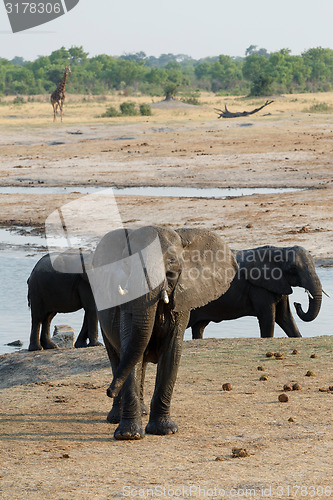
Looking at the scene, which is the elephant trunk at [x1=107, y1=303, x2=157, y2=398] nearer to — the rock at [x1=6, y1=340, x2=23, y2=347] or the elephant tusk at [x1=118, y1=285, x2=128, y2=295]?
the elephant tusk at [x1=118, y1=285, x2=128, y2=295]

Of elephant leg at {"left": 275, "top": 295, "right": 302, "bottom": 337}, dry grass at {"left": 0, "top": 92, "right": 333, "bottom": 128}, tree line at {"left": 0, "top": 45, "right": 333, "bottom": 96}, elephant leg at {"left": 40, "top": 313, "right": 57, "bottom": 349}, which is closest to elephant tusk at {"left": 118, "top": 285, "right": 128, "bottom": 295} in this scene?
elephant leg at {"left": 40, "top": 313, "right": 57, "bottom": 349}

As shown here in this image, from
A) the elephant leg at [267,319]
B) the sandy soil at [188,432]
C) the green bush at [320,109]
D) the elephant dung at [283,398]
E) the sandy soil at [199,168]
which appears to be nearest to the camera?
the sandy soil at [188,432]

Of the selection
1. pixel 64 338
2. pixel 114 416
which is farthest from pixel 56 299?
pixel 114 416

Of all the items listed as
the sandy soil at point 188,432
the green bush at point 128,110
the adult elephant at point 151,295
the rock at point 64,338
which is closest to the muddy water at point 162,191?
the rock at point 64,338

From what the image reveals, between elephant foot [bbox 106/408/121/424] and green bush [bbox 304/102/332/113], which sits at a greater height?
elephant foot [bbox 106/408/121/424]

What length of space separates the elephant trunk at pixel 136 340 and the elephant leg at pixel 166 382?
0.38 metres

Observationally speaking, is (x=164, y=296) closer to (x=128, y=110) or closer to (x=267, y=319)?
(x=267, y=319)

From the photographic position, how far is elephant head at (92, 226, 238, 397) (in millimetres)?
5082

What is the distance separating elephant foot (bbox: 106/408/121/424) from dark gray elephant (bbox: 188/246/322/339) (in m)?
4.02

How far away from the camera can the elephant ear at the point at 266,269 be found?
9.64m

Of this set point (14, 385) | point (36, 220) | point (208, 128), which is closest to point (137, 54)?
point (208, 128)

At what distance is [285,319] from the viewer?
9.80 metres

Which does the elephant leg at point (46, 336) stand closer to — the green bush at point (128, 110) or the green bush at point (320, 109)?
the green bush at point (128, 110)

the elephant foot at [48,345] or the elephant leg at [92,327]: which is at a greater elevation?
the elephant leg at [92,327]
